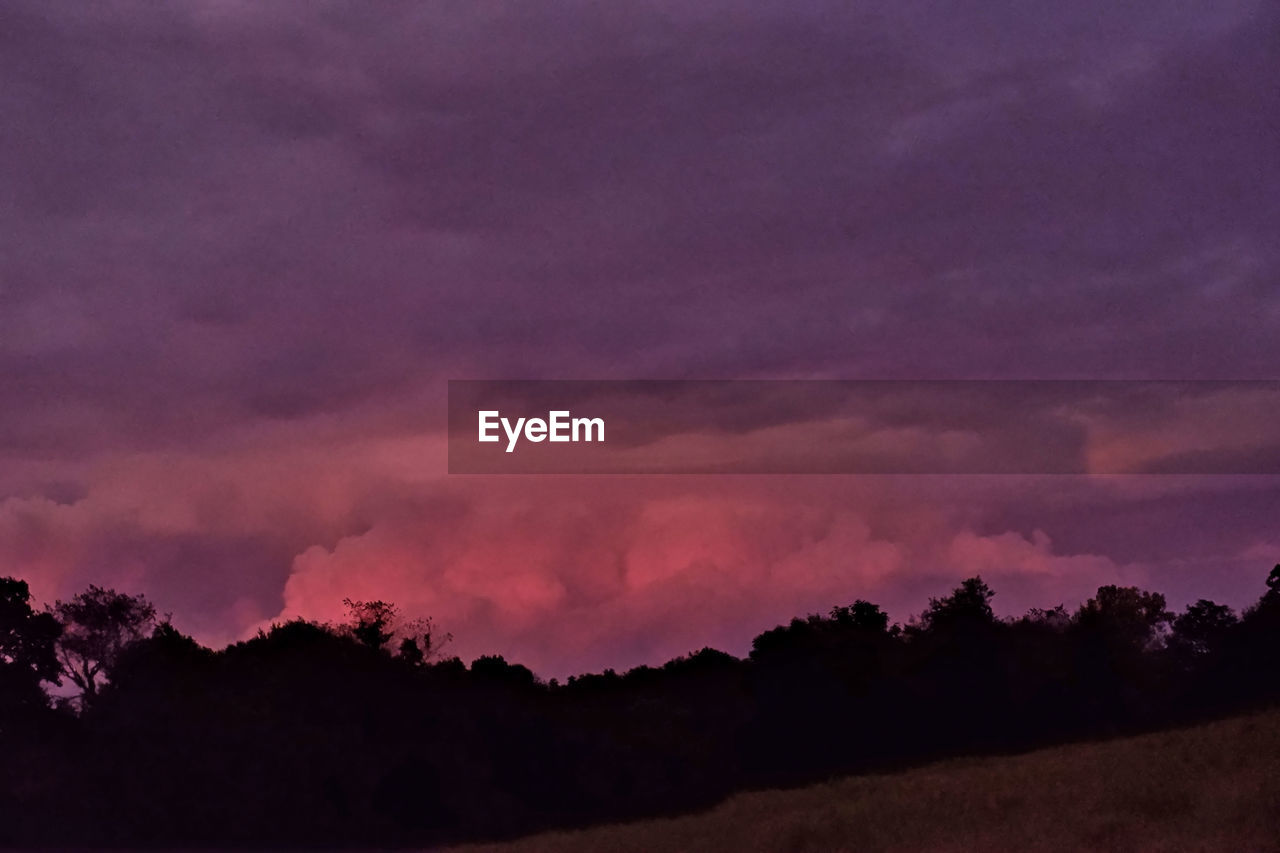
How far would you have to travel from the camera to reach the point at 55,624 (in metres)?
92.9

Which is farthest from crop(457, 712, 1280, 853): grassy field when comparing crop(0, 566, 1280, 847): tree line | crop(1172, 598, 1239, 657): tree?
crop(1172, 598, 1239, 657): tree

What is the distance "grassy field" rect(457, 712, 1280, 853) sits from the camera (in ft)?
119

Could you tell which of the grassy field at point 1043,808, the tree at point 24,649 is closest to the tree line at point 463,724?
the tree at point 24,649

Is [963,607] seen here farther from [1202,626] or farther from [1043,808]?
[1043,808]

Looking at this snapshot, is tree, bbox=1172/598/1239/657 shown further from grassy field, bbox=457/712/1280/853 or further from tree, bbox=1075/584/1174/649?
grassy field, bbox=457/712/1280/853

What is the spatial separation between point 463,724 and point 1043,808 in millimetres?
53902

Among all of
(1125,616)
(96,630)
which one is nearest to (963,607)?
(1125,616)

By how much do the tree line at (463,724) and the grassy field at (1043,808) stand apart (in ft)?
90.1

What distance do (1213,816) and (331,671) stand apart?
64.5 meters

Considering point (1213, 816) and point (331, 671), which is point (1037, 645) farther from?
point (1213, 816)

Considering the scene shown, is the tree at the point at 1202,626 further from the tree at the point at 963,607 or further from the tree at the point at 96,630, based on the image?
the tree at the point at 96,630

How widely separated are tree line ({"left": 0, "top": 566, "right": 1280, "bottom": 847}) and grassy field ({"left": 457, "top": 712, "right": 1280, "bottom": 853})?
2747 centimetres

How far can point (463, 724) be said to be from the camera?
292 feet

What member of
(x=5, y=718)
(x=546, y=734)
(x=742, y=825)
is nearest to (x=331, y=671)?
(x=546, y=734)
